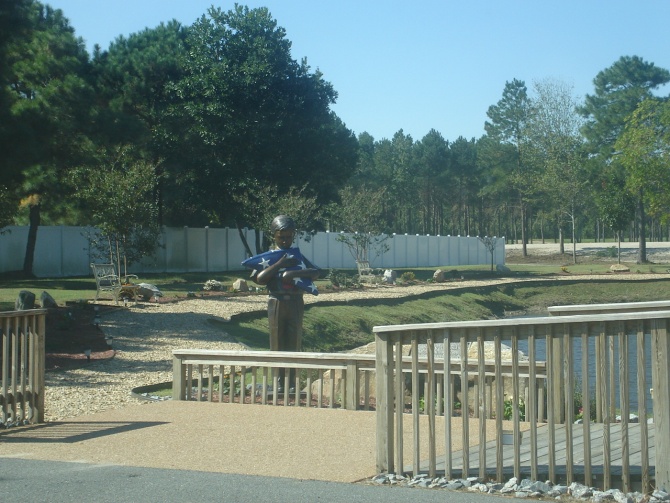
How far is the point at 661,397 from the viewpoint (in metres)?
5.65

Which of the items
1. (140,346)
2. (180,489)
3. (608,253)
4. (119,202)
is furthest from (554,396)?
(608,253)

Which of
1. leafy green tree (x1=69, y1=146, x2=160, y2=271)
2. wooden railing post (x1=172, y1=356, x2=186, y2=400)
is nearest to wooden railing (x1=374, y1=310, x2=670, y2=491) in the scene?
wooden railing post (x1=172, y1=356, x2=186, y2=400)

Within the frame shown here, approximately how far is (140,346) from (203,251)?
84.6ft

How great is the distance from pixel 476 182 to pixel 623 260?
3047cm

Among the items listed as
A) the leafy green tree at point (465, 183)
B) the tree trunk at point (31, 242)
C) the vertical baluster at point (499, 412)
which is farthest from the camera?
the leafy green tree at point (465, 183)

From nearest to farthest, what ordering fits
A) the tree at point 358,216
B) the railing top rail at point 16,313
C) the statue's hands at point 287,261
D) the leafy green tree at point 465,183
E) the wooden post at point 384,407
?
the wooden post at point 384,407 < the railing top rail at point 16,313 < the statue's hands at point 287,261 < the tree at point 358,216 < the leafy green tree at point 465,183

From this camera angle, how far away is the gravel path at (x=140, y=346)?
37.3 ft

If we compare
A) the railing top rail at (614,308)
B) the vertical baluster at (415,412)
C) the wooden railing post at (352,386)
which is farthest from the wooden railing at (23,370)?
the railing top rail at (614,308)

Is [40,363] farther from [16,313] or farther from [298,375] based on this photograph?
[298,375]

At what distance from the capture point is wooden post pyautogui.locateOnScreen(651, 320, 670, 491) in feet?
18.3

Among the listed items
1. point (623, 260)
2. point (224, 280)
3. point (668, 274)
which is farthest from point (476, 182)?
point (224, 280)

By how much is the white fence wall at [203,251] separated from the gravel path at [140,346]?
9736 mm

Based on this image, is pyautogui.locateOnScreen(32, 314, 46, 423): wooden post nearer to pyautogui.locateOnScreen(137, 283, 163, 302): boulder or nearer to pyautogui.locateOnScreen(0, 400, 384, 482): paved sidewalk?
pyautogui.locateOnScreen(0, 400, 384, 482): paved sidewalk

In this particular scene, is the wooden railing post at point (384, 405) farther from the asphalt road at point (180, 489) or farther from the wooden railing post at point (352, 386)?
the wooden railing post at point (352, 386)
